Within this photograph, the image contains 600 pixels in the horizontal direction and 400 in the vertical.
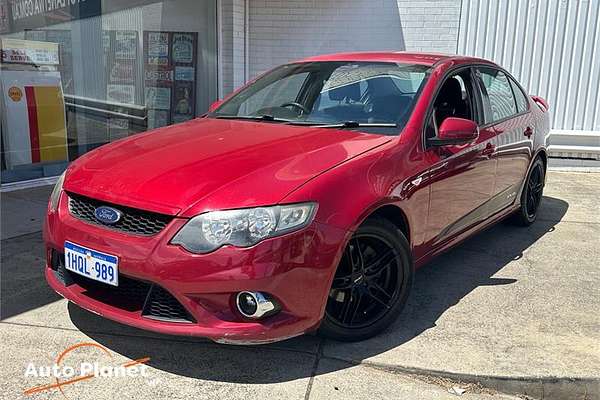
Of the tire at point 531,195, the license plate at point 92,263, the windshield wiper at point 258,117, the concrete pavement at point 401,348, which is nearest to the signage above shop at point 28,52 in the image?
the concrete pavement at point 401,348

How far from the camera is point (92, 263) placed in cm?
A: 282

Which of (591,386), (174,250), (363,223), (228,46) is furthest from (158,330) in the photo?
(228,46)

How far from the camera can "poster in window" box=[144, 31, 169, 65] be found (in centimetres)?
848

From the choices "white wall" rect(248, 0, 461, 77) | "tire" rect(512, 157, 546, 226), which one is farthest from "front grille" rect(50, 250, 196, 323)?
"white wall" rect(248, 0, 461, 77)

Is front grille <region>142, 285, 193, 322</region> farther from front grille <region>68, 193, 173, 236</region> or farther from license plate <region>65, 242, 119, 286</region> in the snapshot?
front grille <region>68, 193, 173, 236</region>

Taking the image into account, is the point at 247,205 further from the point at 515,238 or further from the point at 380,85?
the point at 515,238

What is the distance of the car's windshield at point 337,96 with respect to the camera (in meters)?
3.71

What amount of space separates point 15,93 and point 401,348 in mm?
5506

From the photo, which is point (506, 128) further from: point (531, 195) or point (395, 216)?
point (395, 216)

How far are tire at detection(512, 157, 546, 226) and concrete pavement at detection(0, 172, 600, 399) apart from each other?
3.99ft

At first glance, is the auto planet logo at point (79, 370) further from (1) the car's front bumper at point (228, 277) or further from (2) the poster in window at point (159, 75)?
(2) the poster in window at point (159, 75)

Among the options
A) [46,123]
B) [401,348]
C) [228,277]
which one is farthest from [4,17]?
[401,348]

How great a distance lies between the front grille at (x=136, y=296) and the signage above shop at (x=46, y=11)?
14.8 feet

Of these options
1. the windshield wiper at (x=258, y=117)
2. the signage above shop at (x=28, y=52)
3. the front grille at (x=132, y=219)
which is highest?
the signage above shop at (x=28, y=52)
